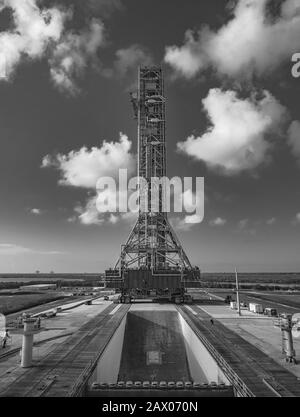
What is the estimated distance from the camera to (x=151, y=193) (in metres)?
72.7

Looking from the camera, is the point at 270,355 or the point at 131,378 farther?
the point at 131,378

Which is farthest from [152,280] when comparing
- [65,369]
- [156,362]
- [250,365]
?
[65,369]

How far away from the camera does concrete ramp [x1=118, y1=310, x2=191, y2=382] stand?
37.2m

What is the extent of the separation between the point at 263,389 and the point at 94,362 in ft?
41.7

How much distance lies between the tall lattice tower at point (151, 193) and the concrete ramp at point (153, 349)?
456 inches

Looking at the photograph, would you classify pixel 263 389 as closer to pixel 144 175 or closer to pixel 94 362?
pixel 94 362

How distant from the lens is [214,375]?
25188 millimetres

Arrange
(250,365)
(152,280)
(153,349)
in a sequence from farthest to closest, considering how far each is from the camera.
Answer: (152,280)
(153,349)
(250,365)

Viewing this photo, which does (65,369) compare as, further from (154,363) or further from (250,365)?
(154,363)

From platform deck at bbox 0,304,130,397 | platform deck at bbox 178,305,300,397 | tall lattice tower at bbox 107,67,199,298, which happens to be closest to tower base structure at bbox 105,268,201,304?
tall lattice tower at bbox 107,67,199,298

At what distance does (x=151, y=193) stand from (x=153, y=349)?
3643 centimetres

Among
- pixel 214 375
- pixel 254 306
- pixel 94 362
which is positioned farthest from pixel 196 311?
pixel 94 362

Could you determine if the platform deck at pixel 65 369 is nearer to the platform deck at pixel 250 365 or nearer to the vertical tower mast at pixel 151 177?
the platform deck at pixel 250 365
